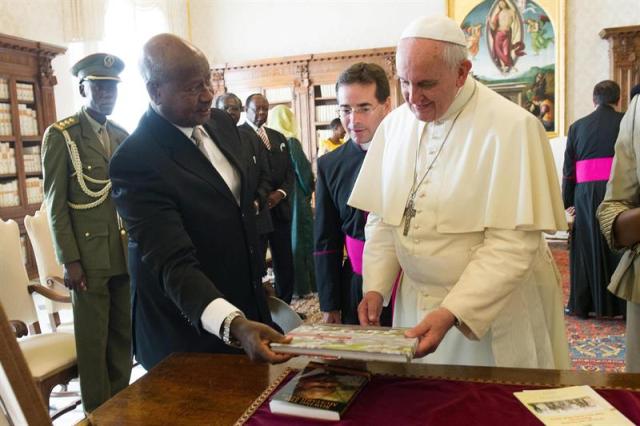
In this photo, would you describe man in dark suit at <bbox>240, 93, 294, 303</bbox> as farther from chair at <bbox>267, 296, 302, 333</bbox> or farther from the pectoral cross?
the pectoral cross

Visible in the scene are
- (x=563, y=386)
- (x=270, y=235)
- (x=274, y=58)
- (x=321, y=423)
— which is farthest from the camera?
(x=274, y=58)

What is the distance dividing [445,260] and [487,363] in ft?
1.31

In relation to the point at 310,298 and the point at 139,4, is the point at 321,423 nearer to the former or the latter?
the point at 310,298

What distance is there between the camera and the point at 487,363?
6.38 feet

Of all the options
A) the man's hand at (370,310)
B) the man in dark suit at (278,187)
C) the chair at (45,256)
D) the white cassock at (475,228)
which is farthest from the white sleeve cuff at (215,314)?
the man in dark suit at (278,187)

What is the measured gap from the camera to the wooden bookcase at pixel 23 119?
659 cm

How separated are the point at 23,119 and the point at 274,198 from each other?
370 cm

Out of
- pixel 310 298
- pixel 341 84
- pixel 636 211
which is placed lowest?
pixel 310 298

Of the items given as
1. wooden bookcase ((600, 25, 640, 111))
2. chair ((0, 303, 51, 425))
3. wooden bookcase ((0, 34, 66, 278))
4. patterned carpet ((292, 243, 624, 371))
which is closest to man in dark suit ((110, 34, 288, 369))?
chair ((0, 303, 51, 425))

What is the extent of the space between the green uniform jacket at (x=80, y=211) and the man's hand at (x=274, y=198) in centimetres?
177

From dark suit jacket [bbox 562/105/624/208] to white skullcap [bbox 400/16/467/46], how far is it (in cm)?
368

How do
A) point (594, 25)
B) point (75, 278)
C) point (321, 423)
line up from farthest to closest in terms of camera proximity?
1. point (594, 25)
2. point (75, 278)
3. point (321, 423)

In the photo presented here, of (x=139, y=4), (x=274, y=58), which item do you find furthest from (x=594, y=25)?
(x=139, y=4)

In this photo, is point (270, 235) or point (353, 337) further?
point (270, 235)
